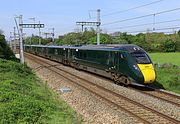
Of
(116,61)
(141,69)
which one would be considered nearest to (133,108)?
(141,69)

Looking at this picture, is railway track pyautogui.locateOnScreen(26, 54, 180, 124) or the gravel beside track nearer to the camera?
the gravel beside track

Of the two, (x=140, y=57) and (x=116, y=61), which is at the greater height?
(x=140, y=57)

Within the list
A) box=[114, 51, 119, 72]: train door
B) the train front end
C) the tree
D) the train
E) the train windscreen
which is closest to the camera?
the train front end

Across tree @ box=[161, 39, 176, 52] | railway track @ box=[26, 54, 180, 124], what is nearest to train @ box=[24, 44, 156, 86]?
railway track @ box=[26, 54, 180, 124]

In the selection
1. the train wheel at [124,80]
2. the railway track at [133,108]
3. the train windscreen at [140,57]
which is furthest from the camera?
the train wheel at [124,80]

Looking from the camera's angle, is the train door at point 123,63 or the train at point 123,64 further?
the train door at point 123,63

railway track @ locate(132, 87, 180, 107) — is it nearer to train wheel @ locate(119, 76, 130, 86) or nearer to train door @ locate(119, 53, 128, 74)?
train wheel @ locate(119, 76, 130, 86)

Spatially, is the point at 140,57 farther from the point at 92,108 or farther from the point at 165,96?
the point at 92,108

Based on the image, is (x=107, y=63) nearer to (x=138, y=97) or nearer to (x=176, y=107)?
(x=138, y=97)

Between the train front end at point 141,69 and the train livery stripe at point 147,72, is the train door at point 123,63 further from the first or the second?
the train livery stripe at point 147,72

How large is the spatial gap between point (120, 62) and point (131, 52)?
1.22 meters

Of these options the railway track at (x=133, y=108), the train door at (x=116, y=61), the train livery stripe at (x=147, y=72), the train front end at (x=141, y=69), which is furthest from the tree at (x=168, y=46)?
the railway track at (x=133, y=108)

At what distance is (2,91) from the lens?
16359 millimetres

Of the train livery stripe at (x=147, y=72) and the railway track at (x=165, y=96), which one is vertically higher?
the train livery stripe at (x=147, y=72)
